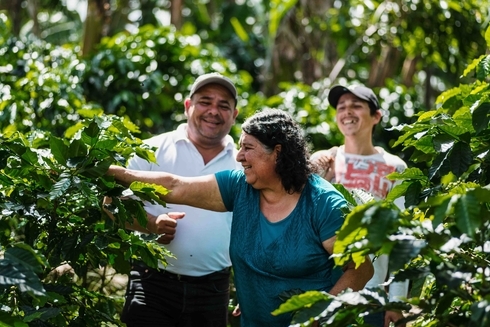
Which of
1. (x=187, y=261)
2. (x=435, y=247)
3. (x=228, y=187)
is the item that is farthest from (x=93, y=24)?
(x=435, y=247)

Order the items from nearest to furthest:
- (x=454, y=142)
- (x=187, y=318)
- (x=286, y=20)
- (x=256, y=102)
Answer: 1. (x=454, y=142)
2. (x=187, y=318)
3. (x=256, y=102)
4. (x=286, y=20)

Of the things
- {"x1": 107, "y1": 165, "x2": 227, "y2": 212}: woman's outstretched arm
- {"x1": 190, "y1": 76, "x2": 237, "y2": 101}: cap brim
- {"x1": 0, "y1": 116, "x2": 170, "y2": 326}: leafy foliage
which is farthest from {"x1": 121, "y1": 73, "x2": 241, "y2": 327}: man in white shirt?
{"x1": 0, "y1": 116, "x2": 170, "y2": 326}: leafy foliage

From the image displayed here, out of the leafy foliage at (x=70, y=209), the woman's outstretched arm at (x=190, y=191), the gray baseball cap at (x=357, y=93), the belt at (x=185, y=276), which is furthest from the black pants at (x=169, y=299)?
the gray baseball cap at (x=357, y=93)

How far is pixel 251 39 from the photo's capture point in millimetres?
14227

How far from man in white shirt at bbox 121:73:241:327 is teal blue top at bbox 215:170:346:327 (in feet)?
2.36

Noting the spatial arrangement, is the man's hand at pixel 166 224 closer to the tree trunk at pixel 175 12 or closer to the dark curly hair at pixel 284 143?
the dark curly hair at pixel 284 143

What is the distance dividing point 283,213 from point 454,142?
86cm

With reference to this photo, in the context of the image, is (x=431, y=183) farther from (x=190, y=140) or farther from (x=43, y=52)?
(x=43, y=52)

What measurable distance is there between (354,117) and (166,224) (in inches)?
65.3

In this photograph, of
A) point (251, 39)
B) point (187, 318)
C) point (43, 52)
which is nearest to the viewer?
point (187, 318)

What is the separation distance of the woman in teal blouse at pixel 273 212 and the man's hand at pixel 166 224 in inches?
13.7

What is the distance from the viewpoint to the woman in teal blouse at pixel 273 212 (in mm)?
3828

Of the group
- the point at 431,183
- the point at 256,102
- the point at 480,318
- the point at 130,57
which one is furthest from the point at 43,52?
the point at 480,318

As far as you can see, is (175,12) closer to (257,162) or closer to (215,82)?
(215,82)
